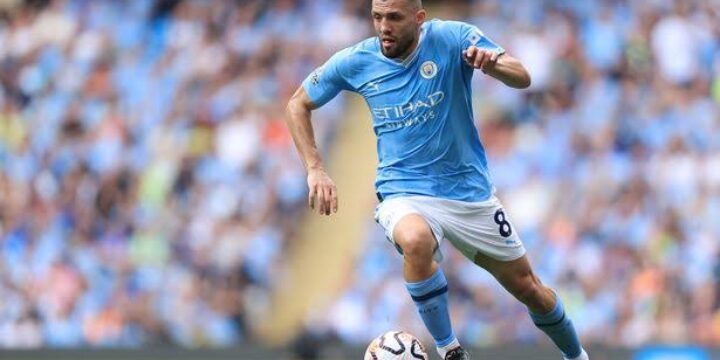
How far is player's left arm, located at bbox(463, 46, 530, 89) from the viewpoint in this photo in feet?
30.2

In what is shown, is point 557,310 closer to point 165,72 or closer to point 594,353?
point 594,353

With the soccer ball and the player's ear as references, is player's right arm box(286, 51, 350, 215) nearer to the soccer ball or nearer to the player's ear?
the player's ear

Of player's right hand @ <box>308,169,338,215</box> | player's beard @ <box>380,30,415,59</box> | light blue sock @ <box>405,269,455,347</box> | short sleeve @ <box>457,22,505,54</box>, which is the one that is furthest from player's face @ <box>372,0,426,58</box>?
light blue sock @ <box>405,269,455,347</box>

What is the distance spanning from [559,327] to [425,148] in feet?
5.22

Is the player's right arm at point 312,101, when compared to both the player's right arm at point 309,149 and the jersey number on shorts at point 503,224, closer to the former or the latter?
the player's right arm at point 309,149

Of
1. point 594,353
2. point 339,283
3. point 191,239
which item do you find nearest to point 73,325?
point 191,239

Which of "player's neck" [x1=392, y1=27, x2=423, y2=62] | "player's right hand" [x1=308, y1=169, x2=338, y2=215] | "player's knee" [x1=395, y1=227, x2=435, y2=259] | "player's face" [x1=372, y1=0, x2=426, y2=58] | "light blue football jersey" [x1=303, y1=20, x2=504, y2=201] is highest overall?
"player's face" [x1=372, y1=0, x2=426, y2=58]

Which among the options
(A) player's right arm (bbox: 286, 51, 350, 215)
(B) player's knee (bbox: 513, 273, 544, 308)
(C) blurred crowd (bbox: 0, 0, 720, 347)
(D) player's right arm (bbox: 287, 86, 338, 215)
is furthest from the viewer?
(C) blurred crowd (bbox: 0, 0, 720, 347)

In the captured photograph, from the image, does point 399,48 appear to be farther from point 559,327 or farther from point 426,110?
point 559,327

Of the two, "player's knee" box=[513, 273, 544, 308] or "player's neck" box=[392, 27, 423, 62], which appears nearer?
"player's neck" box=[392, 27, 423, 62]

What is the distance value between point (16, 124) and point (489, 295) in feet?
23.1

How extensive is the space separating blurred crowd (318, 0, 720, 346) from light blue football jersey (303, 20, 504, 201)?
600 centimetres

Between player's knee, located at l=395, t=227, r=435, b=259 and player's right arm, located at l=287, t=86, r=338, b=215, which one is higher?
player's right arm, located at l=287, t=86, r=338, b=215

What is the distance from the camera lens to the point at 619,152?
655 inches
